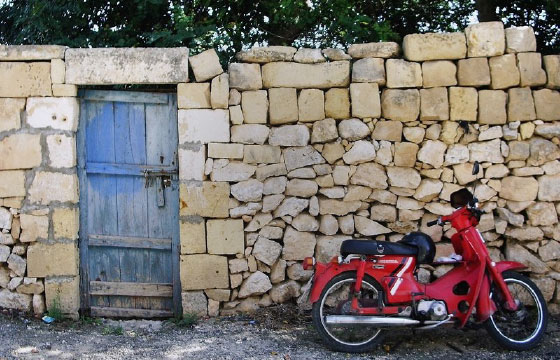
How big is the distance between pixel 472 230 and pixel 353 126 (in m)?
1.31

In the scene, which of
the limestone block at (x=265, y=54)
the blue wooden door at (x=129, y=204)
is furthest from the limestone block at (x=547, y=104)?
the blue wooden door at (x=129, y=204)

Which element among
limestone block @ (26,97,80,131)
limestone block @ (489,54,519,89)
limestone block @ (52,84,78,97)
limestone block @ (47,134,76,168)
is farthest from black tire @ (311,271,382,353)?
limestone block @ (52,84,78,97)

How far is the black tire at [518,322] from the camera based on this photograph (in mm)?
4762

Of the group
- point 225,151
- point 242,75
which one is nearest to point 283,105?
point 242,75

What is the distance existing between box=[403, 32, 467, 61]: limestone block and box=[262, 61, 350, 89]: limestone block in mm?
547

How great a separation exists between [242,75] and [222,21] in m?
1.46

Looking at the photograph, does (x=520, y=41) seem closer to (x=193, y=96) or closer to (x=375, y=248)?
(x=375, y=248)

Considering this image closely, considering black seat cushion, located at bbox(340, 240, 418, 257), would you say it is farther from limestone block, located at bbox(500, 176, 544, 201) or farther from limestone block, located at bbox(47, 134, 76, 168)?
limestone block, located at bbox(47, 134, 76, 168)

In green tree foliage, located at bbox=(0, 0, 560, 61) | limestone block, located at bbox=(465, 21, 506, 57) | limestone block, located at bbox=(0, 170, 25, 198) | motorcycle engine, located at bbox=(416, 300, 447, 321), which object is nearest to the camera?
motorcycle engine, located at bbox=(416, 300, 447, 321)

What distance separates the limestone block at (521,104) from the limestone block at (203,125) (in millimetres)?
2348

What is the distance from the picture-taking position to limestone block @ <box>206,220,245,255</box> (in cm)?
546

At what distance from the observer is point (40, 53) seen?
5422mm

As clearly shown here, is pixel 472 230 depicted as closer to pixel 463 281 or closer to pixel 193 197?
pixel 463 281

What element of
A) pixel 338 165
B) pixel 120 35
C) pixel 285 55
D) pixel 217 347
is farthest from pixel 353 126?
pixel 120 35
